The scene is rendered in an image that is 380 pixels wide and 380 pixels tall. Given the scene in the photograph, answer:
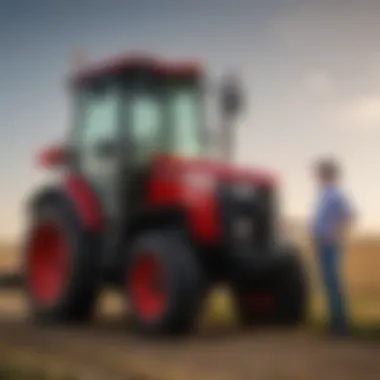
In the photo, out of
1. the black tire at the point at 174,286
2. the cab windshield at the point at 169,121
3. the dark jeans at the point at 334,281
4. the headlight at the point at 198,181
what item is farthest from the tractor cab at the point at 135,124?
the dark jeans at the point at 334,281

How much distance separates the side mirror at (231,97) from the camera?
4.01 meters

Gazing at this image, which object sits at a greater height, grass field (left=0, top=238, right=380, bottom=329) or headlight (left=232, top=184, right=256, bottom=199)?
headlight (left=232, top=184, right=256, bottom=199)

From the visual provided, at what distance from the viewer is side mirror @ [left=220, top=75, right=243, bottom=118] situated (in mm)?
4008

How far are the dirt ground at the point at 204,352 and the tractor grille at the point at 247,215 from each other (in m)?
0.35

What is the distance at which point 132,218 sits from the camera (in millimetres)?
4184

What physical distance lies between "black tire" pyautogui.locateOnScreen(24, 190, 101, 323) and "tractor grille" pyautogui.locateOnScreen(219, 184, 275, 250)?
0.54 meters

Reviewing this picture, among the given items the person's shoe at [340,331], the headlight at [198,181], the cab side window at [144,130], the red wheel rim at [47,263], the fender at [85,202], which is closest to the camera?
the person's shoe at [340,331]

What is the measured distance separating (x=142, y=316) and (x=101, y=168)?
629mm

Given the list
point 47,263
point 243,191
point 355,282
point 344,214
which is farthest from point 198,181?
point 355,282

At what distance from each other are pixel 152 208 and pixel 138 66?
54 centimetres

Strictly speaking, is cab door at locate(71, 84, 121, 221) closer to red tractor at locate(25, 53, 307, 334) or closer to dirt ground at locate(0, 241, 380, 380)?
red tractor at locate(25, 53, 307, 334)

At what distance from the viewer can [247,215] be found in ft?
13.6

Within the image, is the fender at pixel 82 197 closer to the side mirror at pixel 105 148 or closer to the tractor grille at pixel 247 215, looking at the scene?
the side mirror at pixel 105 148

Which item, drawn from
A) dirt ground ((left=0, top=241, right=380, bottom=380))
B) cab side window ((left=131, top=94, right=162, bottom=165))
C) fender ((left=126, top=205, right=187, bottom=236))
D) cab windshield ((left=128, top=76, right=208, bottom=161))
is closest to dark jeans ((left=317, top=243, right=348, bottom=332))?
dirt ground ((left=0, top=241, right=380, bottom=380))
